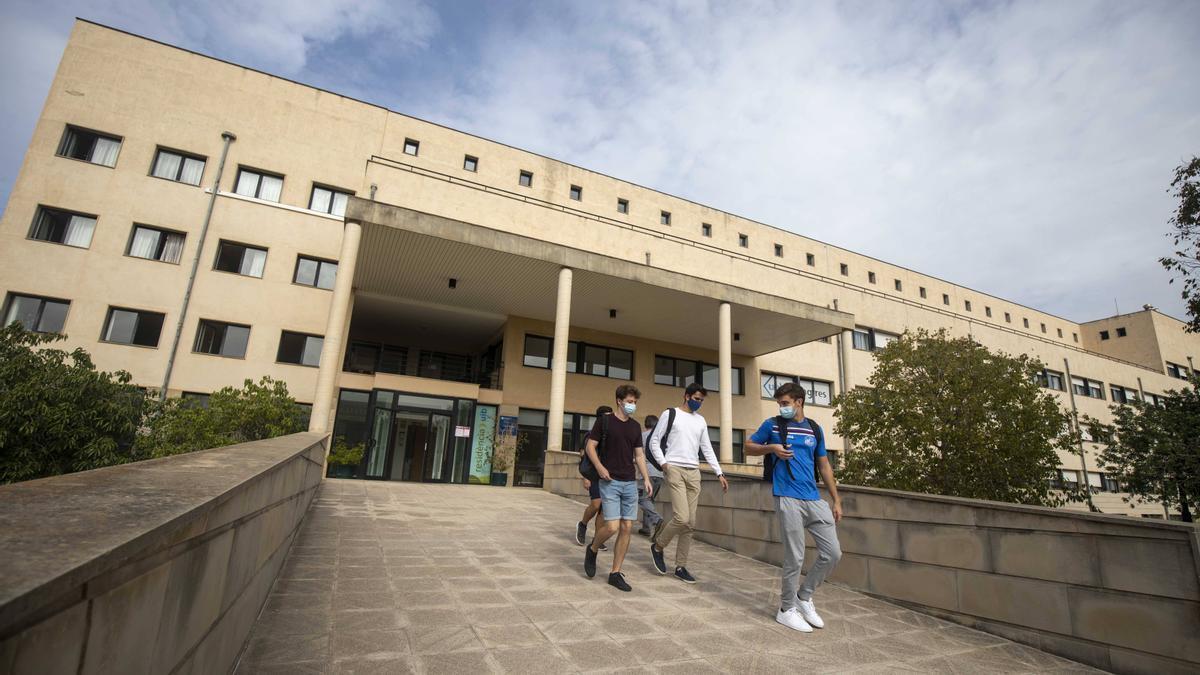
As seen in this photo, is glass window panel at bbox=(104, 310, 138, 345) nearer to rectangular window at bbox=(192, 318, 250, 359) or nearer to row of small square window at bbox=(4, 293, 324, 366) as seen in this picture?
row of small square window at bbox=(4, 293, 324, 366)

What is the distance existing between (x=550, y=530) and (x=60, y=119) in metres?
20.1

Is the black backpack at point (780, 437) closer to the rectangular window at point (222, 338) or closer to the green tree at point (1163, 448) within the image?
the rectangular window at point (222, 338)

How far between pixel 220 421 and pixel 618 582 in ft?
38.8

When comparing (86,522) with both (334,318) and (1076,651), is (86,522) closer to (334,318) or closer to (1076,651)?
(1076,651)

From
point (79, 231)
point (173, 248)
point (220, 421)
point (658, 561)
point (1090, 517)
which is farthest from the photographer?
point (173, 248)

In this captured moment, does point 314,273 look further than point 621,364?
No

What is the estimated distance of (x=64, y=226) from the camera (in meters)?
16.5

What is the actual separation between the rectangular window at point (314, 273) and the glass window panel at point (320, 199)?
205cm

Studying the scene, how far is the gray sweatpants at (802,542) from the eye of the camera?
4.46 meters

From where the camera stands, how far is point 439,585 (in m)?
4.81

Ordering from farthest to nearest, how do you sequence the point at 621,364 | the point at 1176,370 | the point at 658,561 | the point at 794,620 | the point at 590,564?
the point at 1176,370, the point at 621,364, the point at 658,561, the point at 590,564, the point at 794,620

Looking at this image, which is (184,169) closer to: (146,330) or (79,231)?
(79,231)

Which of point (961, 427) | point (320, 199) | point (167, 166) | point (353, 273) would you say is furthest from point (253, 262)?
point (961, 427)

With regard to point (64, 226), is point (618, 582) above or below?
below
